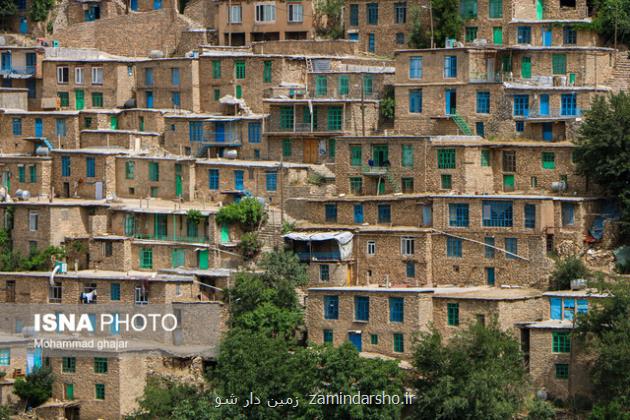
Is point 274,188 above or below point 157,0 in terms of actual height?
below

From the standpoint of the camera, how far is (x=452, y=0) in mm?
66312

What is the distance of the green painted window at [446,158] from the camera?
60.9 metres

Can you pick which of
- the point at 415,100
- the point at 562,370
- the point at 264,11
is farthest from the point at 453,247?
the point at 264,11

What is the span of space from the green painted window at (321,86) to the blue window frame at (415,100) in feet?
9.73

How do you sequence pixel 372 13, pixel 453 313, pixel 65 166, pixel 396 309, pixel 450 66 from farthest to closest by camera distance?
pixel 372 13 → pixel 65 166 → pixel 450 66 → pixel 396 309 → pixel 453 313

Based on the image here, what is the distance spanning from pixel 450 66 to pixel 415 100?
1.37 m

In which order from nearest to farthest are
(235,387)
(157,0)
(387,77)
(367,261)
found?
(235,387), (367,261), (387,77), (157,0)

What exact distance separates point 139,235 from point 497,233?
32.7 feet

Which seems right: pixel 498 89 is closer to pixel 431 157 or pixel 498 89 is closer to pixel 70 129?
pixel 431 157

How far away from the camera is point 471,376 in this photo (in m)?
54.5

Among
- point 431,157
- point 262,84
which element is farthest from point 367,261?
point 262,84

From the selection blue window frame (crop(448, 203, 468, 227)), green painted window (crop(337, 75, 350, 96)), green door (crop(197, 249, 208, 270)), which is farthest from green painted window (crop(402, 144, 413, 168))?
green door (crop(197, 249, 208, 270))

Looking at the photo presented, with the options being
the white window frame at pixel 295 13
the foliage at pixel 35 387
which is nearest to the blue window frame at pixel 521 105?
the white window frame at pixel 295 13

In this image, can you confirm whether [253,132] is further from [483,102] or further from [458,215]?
[458,215]
